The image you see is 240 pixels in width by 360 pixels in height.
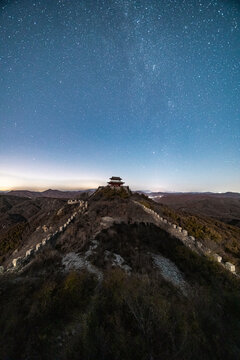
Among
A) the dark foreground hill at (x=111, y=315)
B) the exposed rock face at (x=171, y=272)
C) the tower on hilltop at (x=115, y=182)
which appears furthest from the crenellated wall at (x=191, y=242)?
the tower on hilltop at (x=115, y=182)

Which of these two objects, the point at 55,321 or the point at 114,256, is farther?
the point at 114,256

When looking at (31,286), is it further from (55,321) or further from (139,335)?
(139,335)

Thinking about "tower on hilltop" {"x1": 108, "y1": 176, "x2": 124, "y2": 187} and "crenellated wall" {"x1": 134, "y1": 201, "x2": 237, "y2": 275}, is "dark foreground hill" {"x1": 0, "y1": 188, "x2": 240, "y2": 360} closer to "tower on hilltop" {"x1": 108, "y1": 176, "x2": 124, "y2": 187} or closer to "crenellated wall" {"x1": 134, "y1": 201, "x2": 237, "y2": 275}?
"crenellated wall" {"x1": 134, "y1": 201, "x2": 237, "y2": 275}

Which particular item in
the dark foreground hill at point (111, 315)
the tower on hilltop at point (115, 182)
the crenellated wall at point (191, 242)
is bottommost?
the crenellated wall at point (191, 242)

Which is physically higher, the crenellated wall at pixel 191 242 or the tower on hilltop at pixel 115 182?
the tower on hilltop at pixel 115 182

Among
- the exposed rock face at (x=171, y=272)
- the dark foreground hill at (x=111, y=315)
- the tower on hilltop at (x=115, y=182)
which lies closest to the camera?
the dark foreground hill at (x=111, y=315)

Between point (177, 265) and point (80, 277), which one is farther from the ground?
point (80, 277)

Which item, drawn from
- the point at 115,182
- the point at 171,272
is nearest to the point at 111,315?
the point at 171,272

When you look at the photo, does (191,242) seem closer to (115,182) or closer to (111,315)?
(111,315)

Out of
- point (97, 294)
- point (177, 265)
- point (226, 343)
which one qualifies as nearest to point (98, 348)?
point (97, 294)

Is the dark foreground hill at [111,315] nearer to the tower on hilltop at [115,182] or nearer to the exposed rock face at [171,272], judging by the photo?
the exposed rock face at [171,272]

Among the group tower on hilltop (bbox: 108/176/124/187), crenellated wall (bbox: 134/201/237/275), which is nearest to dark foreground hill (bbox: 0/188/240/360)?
crenellated wall (bbox: 134/201/237/275)
